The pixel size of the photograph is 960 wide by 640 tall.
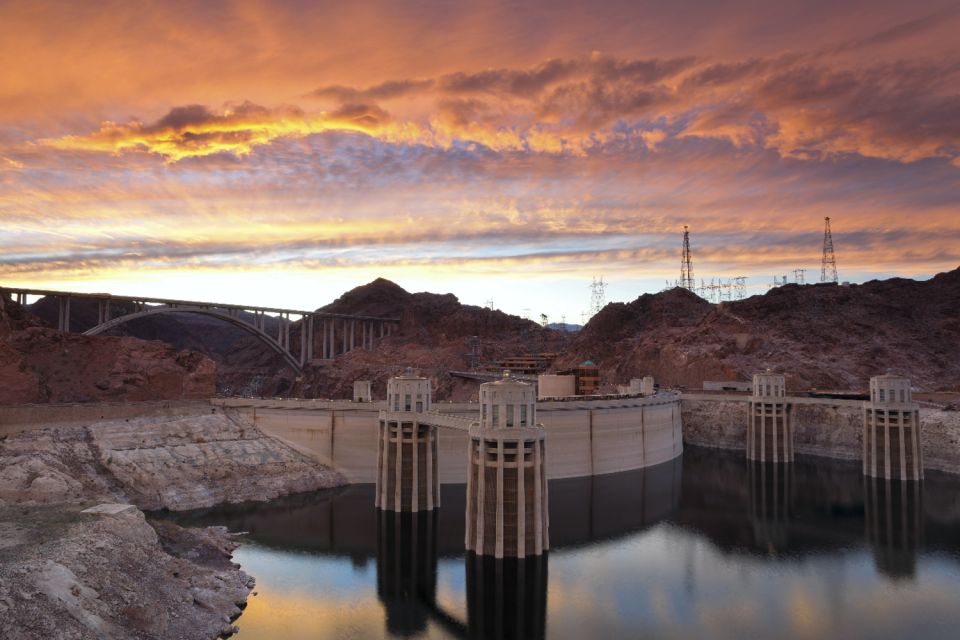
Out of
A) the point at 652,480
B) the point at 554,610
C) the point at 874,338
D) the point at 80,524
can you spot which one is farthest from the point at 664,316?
the point at 80,524

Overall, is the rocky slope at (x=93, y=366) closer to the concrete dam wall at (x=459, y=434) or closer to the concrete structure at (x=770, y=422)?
the concrete dam wall at (x=459, y=434)

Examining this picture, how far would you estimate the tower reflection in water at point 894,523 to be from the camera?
4991cm

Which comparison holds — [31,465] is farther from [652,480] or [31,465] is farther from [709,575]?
[652,480]

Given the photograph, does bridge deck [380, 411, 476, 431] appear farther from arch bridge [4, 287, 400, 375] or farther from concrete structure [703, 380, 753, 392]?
concrete structure [703, 380, 753, 392]

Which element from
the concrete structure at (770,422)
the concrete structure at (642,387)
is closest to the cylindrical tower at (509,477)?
the concrete structure at (642,387)

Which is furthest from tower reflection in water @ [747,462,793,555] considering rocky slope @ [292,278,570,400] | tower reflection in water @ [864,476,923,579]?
rocky slope @ [292,278,570,400]

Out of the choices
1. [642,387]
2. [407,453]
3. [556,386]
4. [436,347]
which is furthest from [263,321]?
[407,453]

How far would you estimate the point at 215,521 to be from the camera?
57688mm

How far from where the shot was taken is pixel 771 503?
230ft

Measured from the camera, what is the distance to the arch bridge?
9706cm

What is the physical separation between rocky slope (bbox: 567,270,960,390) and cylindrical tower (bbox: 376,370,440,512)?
72.4 metres

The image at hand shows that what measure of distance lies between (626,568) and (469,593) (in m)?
12.6

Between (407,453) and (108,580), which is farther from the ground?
(407,453)

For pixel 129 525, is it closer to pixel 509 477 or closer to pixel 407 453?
pixel 509 477
